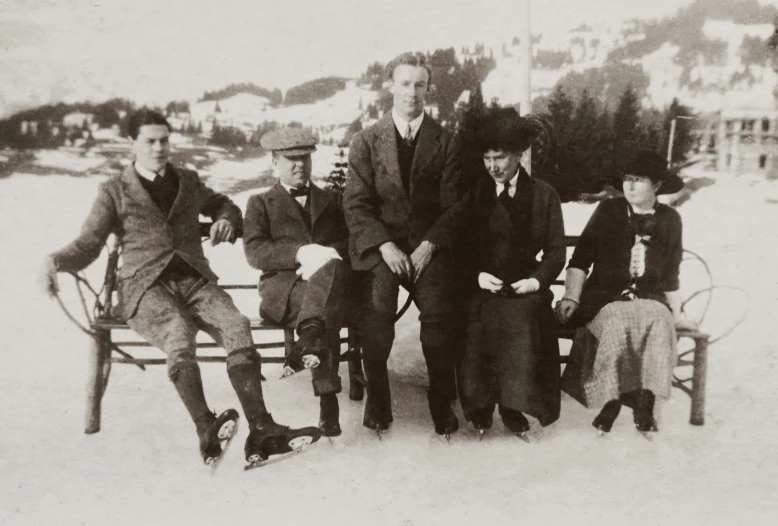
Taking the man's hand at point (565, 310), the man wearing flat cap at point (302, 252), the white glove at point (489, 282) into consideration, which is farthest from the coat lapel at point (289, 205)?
the man's hand at point (565, 310)

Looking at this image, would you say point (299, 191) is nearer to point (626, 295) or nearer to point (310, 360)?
point (310, 360)

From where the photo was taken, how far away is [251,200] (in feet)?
8.88

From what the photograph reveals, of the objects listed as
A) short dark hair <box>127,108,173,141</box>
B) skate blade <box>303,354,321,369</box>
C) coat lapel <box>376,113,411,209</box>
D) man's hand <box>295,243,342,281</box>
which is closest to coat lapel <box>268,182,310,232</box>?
man's hand <box>295,243,342,281</box>

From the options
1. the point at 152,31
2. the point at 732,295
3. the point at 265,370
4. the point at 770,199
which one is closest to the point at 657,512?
the point at 732,295

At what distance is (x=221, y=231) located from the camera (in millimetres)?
2650

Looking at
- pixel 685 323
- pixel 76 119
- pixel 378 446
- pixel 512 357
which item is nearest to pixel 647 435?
pixel 685 323

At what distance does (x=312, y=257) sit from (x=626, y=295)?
137cm

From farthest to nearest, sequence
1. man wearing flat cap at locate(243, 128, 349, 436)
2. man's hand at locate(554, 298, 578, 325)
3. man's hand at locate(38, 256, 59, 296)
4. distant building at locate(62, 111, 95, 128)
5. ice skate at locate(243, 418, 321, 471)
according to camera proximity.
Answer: distant building at locate(62, 111, 95, 128) → man's hand at locate(554, 298, 578, 325) → man wearing flat cap at locate(243, 128, 349, 436) → man's hand at locate(38, 256, 59, 296) → ice skate at locate(243, 418, 321, 471)

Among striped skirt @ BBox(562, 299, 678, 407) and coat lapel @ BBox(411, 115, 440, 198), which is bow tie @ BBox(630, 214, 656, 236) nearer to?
striped skirt @ BBox(562, 299, 678, 407)

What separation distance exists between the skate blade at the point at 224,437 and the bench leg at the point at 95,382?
0.61 metres

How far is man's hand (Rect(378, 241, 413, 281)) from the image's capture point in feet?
8.22

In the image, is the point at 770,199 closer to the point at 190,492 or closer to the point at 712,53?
the point at 712,53

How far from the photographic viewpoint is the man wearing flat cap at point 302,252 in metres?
2.46

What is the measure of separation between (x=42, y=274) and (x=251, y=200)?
0.86 meters
